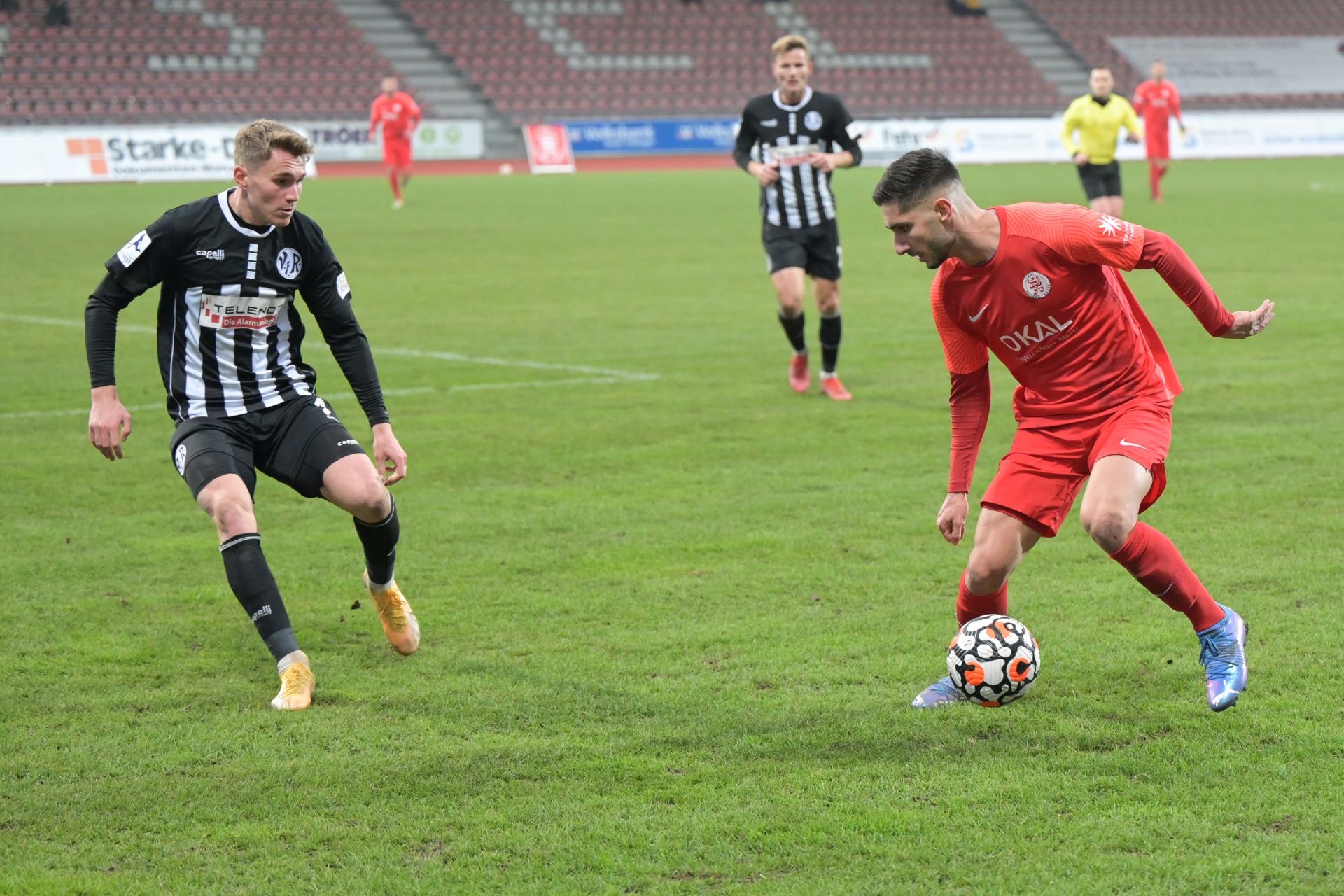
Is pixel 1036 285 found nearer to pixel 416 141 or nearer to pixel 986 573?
pixel 986 573

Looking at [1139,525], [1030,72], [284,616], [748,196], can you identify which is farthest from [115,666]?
[1030,72]

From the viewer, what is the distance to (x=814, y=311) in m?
14.3

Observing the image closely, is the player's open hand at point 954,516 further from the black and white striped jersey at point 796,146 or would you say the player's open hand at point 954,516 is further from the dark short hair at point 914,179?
the black and white striped jersey at point 796,146

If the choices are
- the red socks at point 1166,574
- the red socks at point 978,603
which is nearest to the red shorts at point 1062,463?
the red socks at point 1166,574

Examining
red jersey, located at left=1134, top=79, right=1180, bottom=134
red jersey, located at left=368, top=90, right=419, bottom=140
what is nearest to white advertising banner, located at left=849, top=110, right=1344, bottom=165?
red jersey, located at left=1134, top=79, right=1180, bottom=134

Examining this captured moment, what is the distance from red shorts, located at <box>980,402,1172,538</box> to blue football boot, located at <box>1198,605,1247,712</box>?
1.46 ft

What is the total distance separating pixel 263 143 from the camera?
15.9 feet

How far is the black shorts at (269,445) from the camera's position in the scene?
199 inches

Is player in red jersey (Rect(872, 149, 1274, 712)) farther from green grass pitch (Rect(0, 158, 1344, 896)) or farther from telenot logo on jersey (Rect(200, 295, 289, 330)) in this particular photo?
telenot logo on jersey (Rect(200, 295, 289, 330))

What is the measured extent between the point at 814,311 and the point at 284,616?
9.89 m

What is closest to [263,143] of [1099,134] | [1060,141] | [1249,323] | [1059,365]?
[1059,365]

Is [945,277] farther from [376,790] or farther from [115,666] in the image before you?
[115,666]

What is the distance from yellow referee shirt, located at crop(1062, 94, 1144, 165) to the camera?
1889 centimetres

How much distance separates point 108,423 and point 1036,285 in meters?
2.98
